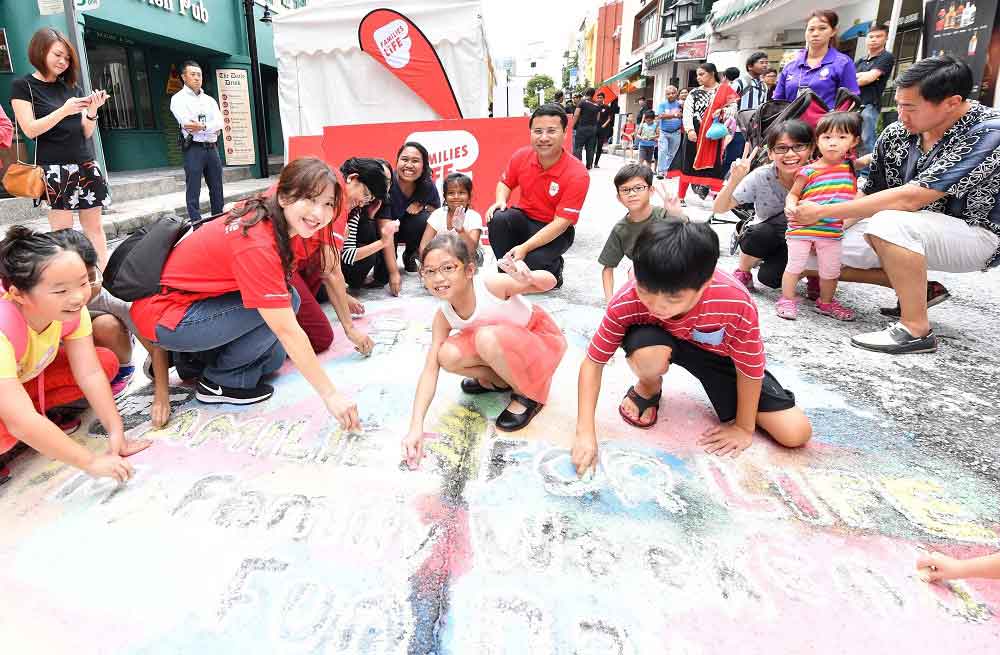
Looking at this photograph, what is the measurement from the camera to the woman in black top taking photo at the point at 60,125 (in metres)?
2.97

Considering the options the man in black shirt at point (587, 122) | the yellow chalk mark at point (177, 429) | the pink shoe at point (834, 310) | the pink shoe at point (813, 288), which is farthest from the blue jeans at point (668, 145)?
the yellow chalk mark at point (177, 429)

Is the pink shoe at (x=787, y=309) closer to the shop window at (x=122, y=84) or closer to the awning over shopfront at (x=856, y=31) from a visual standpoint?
the awning over shopfront at (x=856, y=31)

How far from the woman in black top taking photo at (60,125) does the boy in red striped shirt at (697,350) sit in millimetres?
2750

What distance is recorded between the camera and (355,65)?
211 inches

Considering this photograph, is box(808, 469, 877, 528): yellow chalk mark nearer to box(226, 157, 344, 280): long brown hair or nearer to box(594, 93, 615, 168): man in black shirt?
box(226, 157, 344, 280): long brown hair

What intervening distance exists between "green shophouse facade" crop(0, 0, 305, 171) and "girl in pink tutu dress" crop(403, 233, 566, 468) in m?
6.77

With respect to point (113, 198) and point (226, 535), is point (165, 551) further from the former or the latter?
point (113, 198)

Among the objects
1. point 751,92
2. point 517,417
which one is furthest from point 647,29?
point 517,417

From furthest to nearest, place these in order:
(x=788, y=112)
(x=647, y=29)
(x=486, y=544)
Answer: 1. (x=647, y=29)
2. (x=788, y=112)
3. (x=486, y=544)

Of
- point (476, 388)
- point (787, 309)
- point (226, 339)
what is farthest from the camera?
point (787, 309)

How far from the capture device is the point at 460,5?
5051 millimetres

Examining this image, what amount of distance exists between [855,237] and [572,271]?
5.07 feet

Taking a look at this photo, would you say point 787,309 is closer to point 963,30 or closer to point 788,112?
point 788,112

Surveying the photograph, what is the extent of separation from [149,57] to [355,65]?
4684 mm
